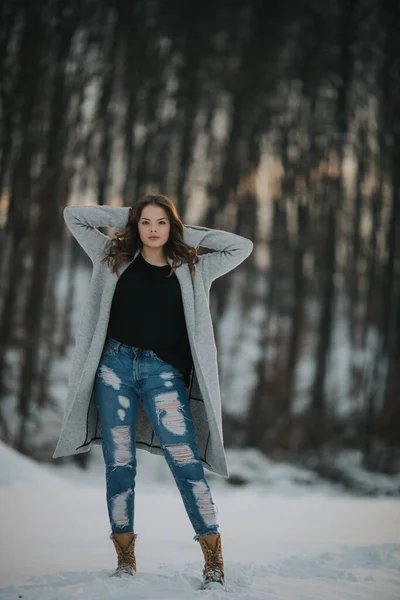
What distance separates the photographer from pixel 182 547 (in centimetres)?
402

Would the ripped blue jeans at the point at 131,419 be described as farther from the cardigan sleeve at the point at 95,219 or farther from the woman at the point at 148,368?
the cardigan sleeve at the point at 95,219

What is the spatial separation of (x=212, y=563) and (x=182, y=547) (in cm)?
131

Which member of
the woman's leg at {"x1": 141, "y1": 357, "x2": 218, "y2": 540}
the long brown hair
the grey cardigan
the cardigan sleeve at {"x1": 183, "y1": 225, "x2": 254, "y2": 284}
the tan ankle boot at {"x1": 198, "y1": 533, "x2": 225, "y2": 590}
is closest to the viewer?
the tan ankle boot at {"x1": 198, "y1": 533, "x2": 225, "y2": 590}

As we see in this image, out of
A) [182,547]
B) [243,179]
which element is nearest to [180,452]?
[182,547]

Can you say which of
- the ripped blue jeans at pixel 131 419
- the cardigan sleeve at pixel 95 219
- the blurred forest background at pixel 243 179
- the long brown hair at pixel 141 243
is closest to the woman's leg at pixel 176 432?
the ripped blue jeans at pixel 131 419

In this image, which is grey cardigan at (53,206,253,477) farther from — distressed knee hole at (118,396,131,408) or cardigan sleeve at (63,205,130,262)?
distressed knee hole at (118,396,131,408)

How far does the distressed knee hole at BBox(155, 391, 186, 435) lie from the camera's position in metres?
2.92

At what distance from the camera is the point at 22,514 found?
192 inches

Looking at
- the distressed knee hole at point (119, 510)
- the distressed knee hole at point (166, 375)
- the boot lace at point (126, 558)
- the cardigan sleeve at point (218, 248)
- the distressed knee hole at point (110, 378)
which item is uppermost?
the cardigan sleeve at point (218, 248)

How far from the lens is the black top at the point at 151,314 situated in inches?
116

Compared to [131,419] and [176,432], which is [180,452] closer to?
[176,432]

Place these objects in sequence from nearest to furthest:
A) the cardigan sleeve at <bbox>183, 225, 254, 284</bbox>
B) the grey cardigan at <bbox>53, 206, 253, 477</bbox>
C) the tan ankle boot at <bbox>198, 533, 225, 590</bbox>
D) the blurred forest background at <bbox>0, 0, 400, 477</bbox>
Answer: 1. the tan ankle boot at <bbox>198, 533, 225, 590</bbox>
2. the grey cardigan at <bbox>53, 206, 253, 477</bbox>
3. the cardigan sleeve at <bbox>183, 225, 254, 284</bbox>
4. the blurred forest background at <bbox>0, 0, 400, 477</bbox>

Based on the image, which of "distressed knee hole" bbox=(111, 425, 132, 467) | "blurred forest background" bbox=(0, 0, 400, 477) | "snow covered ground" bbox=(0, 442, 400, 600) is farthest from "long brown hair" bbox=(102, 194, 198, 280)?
"blurred forest background" bbox=(0, 0, 400, 477)

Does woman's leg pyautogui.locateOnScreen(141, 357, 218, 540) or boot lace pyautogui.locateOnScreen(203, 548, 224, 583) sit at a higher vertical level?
woman's leg pyautogui.locateOnScreen(141, 357, 218, 540)
